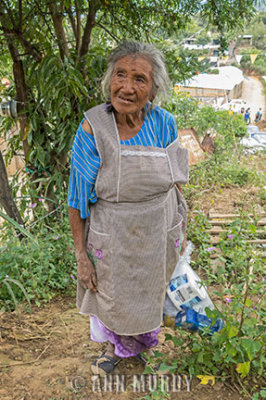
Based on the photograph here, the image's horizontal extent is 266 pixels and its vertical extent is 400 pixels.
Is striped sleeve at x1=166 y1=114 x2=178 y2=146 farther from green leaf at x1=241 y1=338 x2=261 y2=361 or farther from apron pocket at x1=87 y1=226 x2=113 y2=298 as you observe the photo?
green leaf at x1=241 y1=338 x2=261 y2=361

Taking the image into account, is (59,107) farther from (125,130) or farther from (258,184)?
(258,184)

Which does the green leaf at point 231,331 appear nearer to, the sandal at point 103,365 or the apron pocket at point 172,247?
the apron pocket at point 172,247

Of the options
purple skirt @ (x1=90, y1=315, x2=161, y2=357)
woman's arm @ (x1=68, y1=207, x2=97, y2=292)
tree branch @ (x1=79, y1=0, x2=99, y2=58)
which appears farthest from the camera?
tree branch @ (x1=79, y1=0, x2=99, y2=58)

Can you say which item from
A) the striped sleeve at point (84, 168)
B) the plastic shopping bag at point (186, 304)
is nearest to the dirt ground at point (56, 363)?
the plastic shopping bag at point (186, 304)

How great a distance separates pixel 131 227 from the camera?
5.20ft

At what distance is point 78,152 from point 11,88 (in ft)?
5.90

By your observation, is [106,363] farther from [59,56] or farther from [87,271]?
[59,56]

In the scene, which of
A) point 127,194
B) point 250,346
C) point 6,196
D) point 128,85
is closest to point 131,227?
point 127,194

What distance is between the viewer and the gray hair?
157 centimetres

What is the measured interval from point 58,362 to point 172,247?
834 mm

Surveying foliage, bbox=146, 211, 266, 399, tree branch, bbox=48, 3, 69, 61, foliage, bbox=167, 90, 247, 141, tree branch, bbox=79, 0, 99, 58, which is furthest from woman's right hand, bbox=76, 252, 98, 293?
foliage, bbox=167, 90, 247, 141

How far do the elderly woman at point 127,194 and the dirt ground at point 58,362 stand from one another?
32 centimetres

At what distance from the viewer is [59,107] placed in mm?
2650

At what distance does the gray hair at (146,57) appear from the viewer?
157 centimetres
